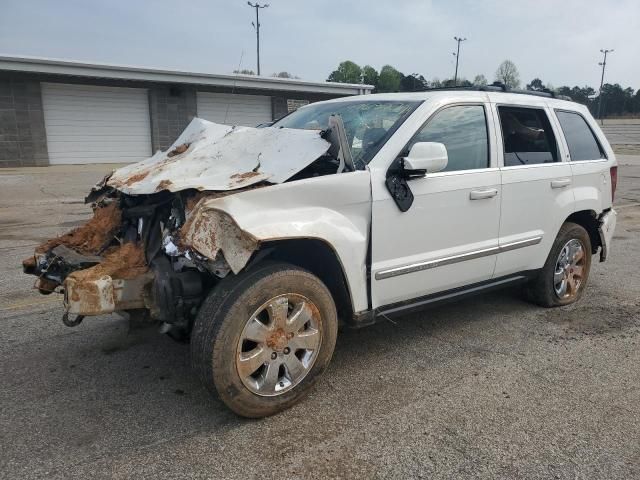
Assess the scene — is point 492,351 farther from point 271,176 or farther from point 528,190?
point 271,176

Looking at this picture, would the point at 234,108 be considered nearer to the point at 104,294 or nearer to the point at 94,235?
the point at 94,235

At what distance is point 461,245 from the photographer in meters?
3.86

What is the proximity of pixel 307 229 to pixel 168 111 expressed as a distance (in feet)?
66.4

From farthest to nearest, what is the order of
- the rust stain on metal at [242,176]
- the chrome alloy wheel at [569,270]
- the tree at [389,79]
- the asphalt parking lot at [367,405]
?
1. the tree at [389,79]
2. the chrome alloy wheel at [569,270]
3. the rust stain on metal at [242,176]
4. the asphalt parking lot at [367,405]

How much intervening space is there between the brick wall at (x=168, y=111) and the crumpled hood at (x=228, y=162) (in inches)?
725

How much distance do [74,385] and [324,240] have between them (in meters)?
1.84

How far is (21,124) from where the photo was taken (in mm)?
18484

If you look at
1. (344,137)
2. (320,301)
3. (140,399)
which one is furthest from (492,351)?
(140,399)

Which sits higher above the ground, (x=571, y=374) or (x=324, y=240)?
(x=324, y=240)

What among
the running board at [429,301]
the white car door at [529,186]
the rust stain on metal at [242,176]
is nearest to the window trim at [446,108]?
the white car door at [529,186]

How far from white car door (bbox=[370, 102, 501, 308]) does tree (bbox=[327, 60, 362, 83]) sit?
69.2 meters

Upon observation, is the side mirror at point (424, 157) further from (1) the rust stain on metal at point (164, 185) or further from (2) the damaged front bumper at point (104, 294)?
(2) the damaged front bumper at point (104, 294)

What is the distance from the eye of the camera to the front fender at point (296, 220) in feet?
9.03

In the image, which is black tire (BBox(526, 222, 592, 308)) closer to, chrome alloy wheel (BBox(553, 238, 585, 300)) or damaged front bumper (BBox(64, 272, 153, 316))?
chrome alloy wheel (BBox(553, 238, 585, 300))
